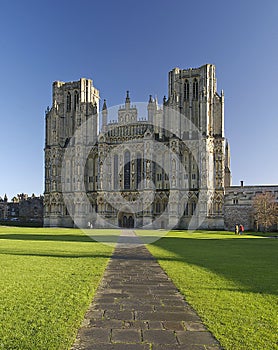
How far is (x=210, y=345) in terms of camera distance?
16.6 feet

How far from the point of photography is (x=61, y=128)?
230 feet

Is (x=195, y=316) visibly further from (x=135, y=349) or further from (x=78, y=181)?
(x=78, y=181)

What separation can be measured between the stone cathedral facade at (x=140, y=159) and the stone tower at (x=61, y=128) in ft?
0.62

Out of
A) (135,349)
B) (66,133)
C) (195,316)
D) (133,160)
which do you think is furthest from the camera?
(66,133)

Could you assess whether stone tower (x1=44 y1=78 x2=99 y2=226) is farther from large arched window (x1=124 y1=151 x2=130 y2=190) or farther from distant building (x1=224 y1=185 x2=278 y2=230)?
distant building (x1=224 y1=185 x2=278 y2=230)

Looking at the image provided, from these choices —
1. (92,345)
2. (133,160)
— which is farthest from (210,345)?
(133,160)

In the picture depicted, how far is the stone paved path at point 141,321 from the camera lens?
5090 mm

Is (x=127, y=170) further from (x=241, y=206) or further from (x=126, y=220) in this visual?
(x=241, y=206)

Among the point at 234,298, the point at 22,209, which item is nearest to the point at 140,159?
the point at 22,209

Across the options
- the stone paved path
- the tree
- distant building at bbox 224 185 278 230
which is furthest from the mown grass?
distant building at bbox 224 185 278 230

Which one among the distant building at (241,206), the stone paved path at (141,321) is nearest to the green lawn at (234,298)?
the stone paved path at (141,321)

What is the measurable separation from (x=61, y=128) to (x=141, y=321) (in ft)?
219

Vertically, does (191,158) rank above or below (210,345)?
above

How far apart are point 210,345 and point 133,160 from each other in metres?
59.0
